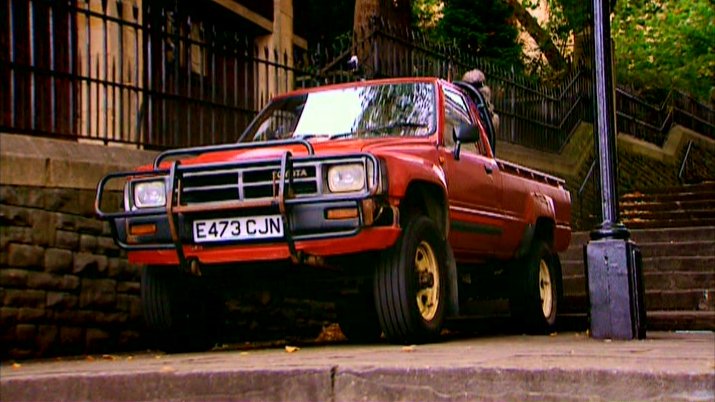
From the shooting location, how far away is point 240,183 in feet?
25.2

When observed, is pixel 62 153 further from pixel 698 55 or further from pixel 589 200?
pixel 698 55

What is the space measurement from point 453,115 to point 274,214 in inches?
91.9

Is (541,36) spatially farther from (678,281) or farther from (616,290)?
(616,290)

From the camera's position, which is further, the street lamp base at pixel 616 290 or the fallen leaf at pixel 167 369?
the street lamp base at pixel 616 290

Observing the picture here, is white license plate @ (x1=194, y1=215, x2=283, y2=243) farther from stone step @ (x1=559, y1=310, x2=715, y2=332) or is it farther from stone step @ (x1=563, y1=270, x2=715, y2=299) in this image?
stone step @ (x1=563, y1=270, x2=715, y2=299)

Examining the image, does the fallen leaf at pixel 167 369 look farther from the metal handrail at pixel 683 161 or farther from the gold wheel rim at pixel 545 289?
the metal handrail at pixel 683 161

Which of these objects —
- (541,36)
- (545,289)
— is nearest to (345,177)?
(545,289)

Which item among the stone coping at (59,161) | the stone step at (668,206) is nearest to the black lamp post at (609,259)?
the stone coping at (59,161)

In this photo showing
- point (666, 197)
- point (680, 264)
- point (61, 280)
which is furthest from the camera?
point (666, 197)

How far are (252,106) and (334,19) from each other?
557 inches

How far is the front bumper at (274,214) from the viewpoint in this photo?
293 inches

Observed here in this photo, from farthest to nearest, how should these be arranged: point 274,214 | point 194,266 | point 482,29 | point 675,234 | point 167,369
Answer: point 482,29
point 675,234
point 194,266
point 274,214
point 167,369

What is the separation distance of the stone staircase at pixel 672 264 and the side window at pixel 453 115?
6.39 feet

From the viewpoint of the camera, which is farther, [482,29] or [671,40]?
[671,40]
